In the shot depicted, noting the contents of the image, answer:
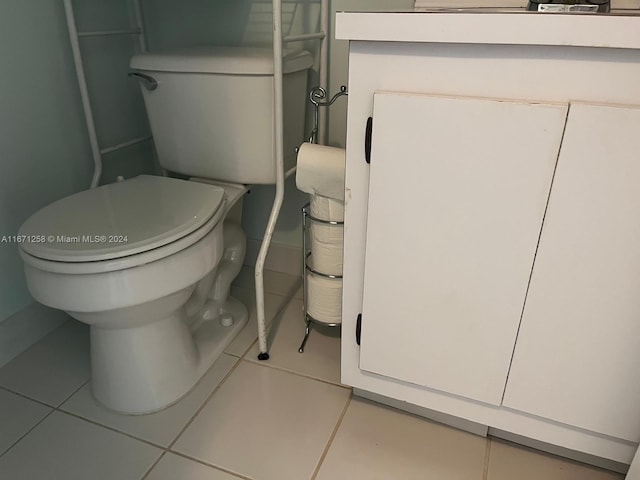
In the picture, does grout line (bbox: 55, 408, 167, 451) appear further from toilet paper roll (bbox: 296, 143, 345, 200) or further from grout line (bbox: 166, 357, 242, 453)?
toilet paper roll (bbox: 296, 143, 345, 200)

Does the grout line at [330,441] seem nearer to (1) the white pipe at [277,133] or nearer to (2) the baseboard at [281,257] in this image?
(1) the white pipe at [277,133]

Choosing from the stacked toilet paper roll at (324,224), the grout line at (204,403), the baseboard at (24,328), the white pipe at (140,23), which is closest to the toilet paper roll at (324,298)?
the stacked toilet paper roll at (324,224)

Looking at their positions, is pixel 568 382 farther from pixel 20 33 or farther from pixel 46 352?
pixel 20 33

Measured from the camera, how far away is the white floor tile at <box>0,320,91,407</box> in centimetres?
114

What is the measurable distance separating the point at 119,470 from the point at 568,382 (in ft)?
2.69

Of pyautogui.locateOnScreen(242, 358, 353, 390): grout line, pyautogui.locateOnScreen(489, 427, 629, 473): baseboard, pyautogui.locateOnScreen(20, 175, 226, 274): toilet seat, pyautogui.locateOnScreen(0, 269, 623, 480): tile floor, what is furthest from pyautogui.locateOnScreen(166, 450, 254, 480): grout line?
pyautogui.locateOnScreen(489, 427, 629, 473): baseboard

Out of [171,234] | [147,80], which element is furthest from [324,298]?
[147,80]

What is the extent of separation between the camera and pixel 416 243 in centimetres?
83

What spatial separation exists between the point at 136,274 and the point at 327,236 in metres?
0.42

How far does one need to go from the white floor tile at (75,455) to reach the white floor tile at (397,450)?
0.36m

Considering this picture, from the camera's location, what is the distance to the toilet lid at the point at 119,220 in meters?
0.87

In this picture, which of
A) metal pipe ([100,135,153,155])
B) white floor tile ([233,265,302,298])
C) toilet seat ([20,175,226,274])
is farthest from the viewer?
white floor tile ([233,265,302,298])

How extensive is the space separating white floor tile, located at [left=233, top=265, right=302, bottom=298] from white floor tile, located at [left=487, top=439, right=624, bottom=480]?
A: 70cm

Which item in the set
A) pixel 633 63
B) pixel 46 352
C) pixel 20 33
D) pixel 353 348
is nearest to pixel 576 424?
pixel 353 348
